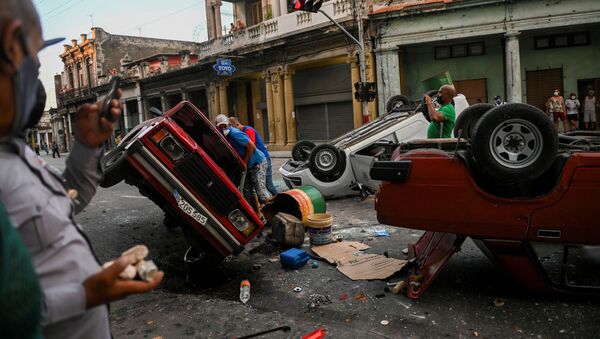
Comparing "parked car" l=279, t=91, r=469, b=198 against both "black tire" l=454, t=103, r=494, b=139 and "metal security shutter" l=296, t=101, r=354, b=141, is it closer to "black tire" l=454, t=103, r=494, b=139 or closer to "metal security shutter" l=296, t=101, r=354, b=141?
"black tire" l=454, t=103, r=494, b=139

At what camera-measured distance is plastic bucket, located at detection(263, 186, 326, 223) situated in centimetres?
607

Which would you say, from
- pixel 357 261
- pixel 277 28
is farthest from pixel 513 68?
pixel 357 261

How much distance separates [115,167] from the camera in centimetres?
403

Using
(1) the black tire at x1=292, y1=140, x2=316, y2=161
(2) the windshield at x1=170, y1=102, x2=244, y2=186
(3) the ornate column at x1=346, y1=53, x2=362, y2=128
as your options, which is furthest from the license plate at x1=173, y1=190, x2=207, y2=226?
(3) the ornate column at x1=346, y1=53, x2=362, y2=128

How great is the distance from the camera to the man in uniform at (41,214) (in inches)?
44.0

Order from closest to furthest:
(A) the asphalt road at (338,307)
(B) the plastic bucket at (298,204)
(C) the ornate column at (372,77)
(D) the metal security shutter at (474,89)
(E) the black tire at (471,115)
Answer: (A) the asphalt road at (338,307), (E) the black tire at (471,115), (B) the plastic bucket at (298,204), (D) the metal security shutter at (474,89), (C) the ornate column at (372,77)

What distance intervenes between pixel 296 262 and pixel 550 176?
8.29 feet

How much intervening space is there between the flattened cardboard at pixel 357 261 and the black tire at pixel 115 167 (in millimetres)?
2300

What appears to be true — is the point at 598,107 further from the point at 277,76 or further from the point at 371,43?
the point at 277,76

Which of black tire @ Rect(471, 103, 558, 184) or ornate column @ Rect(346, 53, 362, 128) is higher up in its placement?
ornate column @ Rect(346, 53, 362, 128)

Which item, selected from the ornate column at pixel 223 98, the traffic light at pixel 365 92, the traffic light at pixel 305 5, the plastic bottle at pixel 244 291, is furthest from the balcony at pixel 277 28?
the plastic bottle at pixel 244 291

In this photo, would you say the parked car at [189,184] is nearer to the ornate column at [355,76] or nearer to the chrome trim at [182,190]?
the chrome trim at [182,190]

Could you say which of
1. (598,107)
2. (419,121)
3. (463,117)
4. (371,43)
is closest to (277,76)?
(371,43)

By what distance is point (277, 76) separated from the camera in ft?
76.6
